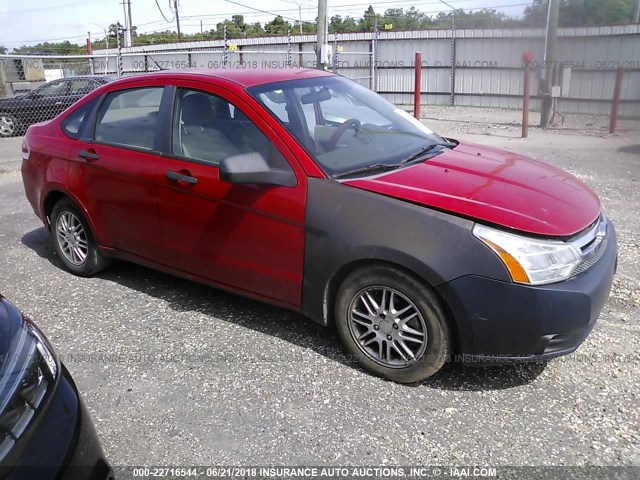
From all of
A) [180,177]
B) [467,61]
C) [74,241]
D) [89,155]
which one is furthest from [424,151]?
[467,61]

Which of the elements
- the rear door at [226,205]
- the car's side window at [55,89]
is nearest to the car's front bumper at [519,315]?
the rear door at [226,205]

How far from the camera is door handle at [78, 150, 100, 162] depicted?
14.0 feet

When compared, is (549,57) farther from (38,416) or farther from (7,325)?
(38,416)

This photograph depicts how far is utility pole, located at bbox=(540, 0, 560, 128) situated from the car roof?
1039 cm

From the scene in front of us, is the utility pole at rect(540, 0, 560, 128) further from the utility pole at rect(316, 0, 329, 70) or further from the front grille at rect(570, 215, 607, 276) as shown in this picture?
the front grille at rect(570, 215, 607, 276)

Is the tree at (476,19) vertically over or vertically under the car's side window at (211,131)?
over

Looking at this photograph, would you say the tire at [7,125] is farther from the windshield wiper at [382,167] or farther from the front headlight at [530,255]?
the front headlight at [530,255]

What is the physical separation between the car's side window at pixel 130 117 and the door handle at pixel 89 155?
0.42ft

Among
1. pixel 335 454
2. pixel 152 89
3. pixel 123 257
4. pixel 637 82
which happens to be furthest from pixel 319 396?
pixel 637 82

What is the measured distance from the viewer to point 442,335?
292 centimetres

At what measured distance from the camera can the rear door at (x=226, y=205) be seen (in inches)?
131

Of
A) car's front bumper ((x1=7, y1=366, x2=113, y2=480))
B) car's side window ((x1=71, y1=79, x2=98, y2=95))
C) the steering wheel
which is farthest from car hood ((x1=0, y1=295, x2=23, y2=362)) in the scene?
car's side window ((x1=71, y1=79, x2=98, y2=95))

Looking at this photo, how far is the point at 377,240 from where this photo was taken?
294 centimetres

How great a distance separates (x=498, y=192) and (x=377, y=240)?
73 centimetres
